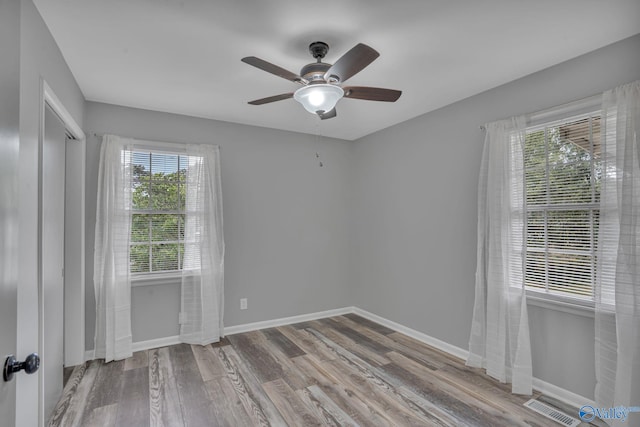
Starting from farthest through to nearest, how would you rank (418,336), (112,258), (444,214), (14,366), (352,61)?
(418,336) < (444,214) < (112,258) < (352,61) < (14,366)

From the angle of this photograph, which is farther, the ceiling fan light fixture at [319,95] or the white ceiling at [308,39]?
the ceiling fan light fixture at [319,95]

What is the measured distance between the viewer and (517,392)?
2.54m

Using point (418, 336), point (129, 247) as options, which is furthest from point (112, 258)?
point (418, 336)

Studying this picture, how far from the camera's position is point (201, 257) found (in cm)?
356

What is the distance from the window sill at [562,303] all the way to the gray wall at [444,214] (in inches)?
1.9

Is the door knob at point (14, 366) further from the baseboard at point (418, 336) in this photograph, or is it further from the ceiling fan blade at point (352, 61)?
the baseboard at point (418, 336)

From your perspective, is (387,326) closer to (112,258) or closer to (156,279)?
(156,279)

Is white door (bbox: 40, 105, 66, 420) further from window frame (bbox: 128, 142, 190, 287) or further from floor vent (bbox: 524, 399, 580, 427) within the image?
floor vent (bbox: 524, 399, 580, 427)

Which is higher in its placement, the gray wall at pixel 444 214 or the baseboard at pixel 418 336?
the gray wall at pixel 444 214

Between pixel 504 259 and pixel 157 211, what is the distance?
3.47 meters

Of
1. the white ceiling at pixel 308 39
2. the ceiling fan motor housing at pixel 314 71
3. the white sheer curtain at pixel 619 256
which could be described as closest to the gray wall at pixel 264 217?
the white ceiling at pixel 308 39

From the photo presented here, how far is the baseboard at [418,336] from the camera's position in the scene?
325 centimetres

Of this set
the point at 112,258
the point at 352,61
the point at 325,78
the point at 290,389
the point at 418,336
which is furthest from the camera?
the point at 418,336

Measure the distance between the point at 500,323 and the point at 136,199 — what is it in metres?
3.72
